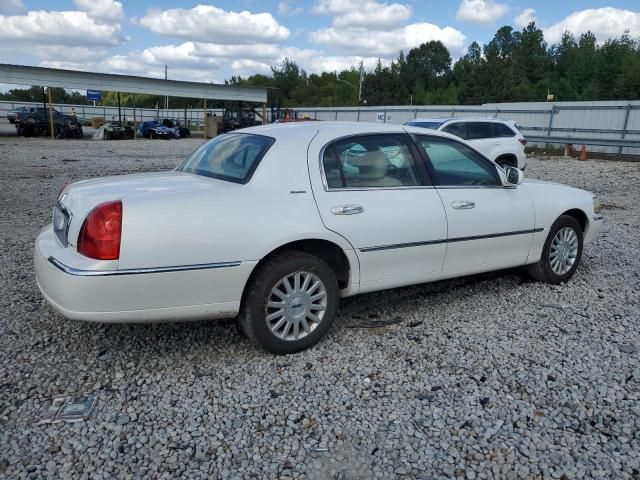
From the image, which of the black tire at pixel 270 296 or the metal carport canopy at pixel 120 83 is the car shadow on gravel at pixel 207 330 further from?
the metal carport canopy at pixel 120 83

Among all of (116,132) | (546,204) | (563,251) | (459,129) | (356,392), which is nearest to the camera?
(356,392)

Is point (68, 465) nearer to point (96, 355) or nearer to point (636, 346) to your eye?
point (96, 355)

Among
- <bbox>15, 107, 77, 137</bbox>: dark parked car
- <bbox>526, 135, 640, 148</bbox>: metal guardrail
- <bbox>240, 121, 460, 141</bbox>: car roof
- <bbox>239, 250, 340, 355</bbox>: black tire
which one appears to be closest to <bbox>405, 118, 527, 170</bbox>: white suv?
<bbox>240, 121, 460, 141</bbox>: car roof

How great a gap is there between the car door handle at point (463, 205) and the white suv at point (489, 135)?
8.21 metres

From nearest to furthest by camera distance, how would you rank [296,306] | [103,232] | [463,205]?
1. [103,232]
2. [296,306]
3. [463,205]

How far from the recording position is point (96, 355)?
3744mm

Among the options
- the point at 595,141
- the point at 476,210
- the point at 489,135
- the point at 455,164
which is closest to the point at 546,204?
the point at 476,210

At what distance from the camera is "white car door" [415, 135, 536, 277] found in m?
4.46

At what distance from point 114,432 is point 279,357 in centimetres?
121

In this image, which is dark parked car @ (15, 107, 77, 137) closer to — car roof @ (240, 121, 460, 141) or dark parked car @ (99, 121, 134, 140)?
dark parked car @ (99, 121, 134, 140)

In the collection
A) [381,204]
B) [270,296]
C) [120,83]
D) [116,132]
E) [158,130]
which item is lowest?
[116,132]

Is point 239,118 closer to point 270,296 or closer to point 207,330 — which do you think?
point 207,330

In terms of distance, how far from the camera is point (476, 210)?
4.56m

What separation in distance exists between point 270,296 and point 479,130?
10.6 m
